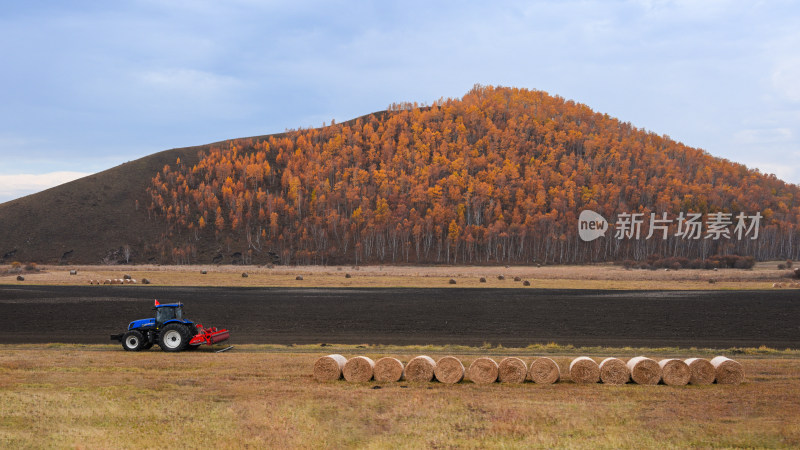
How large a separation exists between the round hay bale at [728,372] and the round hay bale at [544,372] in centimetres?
455

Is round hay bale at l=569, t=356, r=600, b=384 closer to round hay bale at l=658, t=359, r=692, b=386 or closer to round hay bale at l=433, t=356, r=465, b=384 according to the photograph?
round hay bale at l=658, t=359, r=692, b=386

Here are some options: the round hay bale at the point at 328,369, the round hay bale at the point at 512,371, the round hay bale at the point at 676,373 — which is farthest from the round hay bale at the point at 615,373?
the round hay bale at the point at 328,369

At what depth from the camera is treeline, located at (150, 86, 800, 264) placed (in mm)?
158750

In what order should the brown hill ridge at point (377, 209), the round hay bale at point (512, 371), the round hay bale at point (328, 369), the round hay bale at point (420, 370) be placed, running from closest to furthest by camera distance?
the round hay bale at point (512, 371), the round hay bale at point (420, 370), the round hay bale at point (328, 369), the brown hill ridge at point (377, 209)

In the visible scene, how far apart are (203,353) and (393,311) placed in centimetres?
1807

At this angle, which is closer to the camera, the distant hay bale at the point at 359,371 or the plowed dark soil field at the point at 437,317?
the distant hay bale at the point at 359,371

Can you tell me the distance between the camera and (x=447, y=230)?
168 meters

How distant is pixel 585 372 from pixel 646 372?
1.70 m

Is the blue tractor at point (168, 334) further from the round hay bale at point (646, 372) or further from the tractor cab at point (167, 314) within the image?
the round hay bale at point (646, 372)

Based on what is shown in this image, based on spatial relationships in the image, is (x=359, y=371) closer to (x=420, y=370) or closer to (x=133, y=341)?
(x=420, y=370)

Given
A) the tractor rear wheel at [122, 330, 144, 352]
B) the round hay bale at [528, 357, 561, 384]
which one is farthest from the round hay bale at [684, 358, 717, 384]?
the tractor rear wheel at [122, 330, 144, 352]

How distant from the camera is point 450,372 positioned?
690 inches

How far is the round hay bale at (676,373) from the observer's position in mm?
17078

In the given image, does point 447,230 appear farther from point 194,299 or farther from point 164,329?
point 164,329
